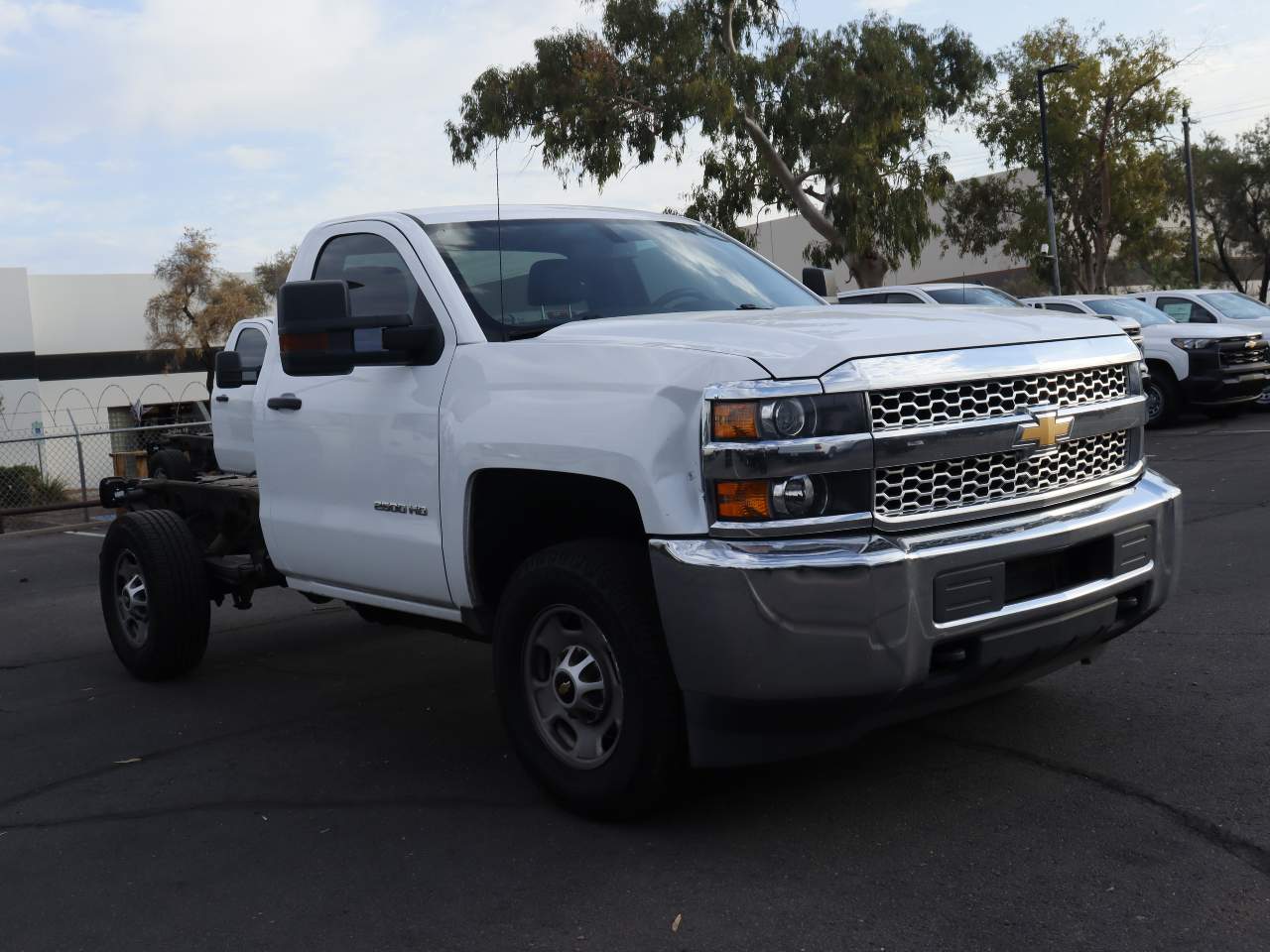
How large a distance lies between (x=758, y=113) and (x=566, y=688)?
31824 millimetres

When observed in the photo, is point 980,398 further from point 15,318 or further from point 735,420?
point 15,318

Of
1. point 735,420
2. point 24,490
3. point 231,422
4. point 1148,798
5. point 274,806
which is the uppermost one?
point 735,420

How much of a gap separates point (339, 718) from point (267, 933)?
7.26 ft

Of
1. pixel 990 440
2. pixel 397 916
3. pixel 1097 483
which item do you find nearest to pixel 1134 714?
pixel 1097 483

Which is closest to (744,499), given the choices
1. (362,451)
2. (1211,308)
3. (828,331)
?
(828,331)

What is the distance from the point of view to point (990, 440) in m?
3.82

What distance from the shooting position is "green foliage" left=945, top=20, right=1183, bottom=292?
4216 centimetres

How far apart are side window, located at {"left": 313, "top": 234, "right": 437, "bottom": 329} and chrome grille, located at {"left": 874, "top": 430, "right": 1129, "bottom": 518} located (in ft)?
6.26

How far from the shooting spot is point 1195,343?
56.8 ft

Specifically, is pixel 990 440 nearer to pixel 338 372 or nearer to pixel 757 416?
pixel 757 416

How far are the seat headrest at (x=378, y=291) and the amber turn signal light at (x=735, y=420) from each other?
68.9 inches

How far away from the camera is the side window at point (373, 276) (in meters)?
4.96

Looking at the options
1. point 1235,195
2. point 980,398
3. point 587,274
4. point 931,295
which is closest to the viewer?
point 980,398

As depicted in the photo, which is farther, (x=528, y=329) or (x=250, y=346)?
(x=250, y=346)
